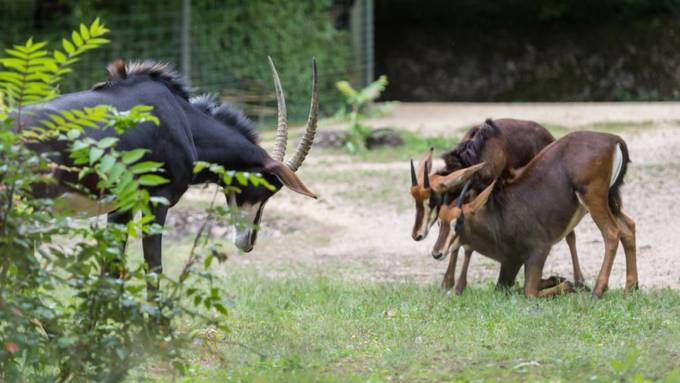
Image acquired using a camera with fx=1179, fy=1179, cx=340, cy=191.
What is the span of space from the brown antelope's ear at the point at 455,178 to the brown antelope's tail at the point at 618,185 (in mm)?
976

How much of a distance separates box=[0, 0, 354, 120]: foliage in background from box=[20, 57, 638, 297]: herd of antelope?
9770 millimetres

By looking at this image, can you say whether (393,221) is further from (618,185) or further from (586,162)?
(586,162)

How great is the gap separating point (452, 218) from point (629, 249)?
128 cm

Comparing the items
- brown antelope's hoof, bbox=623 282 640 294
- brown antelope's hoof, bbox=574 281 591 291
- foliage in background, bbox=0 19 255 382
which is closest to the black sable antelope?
foliage in background, bbox=0 19 255 382

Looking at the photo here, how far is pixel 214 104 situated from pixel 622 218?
2.98m

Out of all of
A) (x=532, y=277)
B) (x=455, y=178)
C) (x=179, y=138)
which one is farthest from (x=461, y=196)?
(x=179, y=138)

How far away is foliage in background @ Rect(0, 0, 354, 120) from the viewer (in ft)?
58.0

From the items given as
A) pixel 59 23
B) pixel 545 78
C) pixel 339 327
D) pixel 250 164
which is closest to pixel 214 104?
pixel 250 164

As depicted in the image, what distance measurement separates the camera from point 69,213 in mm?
4781

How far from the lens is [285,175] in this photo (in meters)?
7.65

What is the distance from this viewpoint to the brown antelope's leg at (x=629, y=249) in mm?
8078

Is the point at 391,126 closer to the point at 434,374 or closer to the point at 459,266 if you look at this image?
the point at 459,266

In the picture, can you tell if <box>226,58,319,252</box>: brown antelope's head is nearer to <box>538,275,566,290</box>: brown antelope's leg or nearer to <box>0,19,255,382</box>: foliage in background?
<box>538,275,566,290</box>: brown antelope's leg

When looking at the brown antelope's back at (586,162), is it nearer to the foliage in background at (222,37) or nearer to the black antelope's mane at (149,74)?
the black antelope's mane at (149,74)
